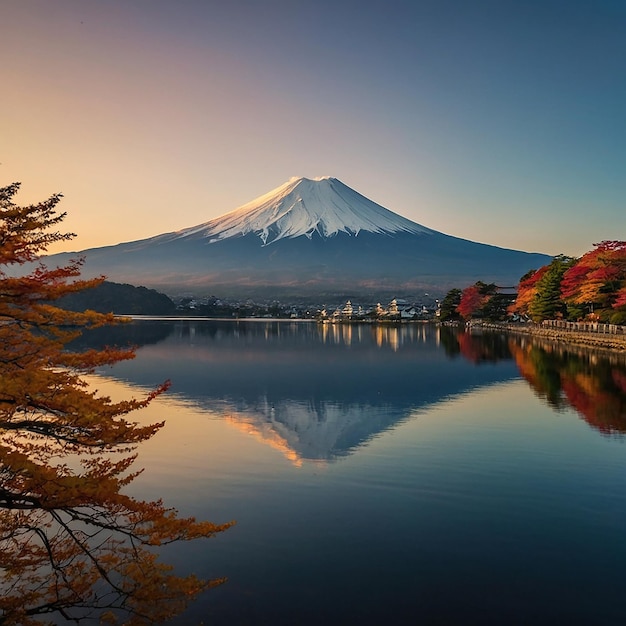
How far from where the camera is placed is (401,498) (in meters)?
8.60

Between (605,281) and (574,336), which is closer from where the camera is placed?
(605,281)

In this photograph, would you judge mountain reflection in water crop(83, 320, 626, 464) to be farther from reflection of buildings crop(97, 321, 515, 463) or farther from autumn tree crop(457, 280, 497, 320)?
autumn tree crop(457, 280, 497, 320)

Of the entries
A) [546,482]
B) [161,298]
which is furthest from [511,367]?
[161,298]

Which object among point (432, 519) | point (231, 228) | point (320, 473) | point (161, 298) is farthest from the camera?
point (231, 228)

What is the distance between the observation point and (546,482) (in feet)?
30.8

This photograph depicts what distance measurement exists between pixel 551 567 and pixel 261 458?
593 centimetres

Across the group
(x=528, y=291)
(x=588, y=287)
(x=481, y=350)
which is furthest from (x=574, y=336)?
(x=528, y=291)

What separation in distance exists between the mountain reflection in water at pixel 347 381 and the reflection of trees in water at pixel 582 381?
30mm

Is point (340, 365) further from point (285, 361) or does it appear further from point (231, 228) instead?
point (231, 228)

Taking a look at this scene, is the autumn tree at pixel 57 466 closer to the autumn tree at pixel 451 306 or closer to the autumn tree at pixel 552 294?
the autumn tree at pixel 552 294

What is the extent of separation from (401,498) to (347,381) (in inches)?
549

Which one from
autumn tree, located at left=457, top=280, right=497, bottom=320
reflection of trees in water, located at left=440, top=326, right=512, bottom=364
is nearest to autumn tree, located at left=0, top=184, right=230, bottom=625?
reflection of trees in water, located at left=440, top=326, right=512, bottom=364

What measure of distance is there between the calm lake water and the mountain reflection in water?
138 millimetres

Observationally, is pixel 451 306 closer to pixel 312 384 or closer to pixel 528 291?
pixel 528 291
